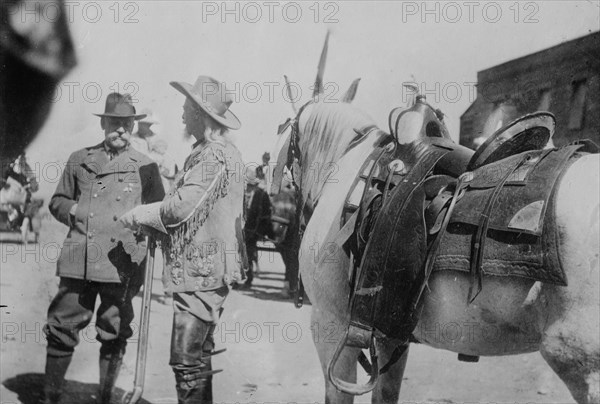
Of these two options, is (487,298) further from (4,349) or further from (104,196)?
(4,349)

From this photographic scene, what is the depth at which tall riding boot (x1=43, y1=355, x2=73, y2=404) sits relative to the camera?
3459 millimetres

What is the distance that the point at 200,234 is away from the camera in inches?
122

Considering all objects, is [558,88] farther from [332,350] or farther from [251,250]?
[332,350]

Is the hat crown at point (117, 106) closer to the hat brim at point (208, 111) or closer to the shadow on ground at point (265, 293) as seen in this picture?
the hat brim at point (208, 111)

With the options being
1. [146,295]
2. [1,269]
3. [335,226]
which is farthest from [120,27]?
[1,269]

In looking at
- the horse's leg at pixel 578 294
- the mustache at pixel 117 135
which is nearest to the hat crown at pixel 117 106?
the mustache at pixel 117 135

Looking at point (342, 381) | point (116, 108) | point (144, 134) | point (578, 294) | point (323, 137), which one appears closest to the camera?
point (578, 294)

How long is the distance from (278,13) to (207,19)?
2.09 ft

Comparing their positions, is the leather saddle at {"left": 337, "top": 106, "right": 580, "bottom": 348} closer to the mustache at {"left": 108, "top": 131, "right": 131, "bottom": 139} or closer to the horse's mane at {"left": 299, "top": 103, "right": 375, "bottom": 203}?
the horse's mane at {"left": 299, "top": 103, "right": 375, "bottom": 203}

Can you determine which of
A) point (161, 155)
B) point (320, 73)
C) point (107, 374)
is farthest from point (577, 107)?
point (107, 374)

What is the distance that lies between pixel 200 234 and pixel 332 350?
3.26 feet

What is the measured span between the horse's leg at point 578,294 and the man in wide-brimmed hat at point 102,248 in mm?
2570

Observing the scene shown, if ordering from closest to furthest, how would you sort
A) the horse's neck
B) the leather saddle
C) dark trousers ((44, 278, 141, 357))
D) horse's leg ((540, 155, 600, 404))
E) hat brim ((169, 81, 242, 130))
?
horse's leg ((540, 155, 600, 404)) < the leather saddle < the horse's neck < hat brim ((169, 81, 242, 130)) < dark trousers ((44, 278, 141, 357))

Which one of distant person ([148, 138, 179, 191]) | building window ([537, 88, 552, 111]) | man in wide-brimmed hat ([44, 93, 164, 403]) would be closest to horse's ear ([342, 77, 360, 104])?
man in wide-brimmed hat ([44, 93, 164, 403])
